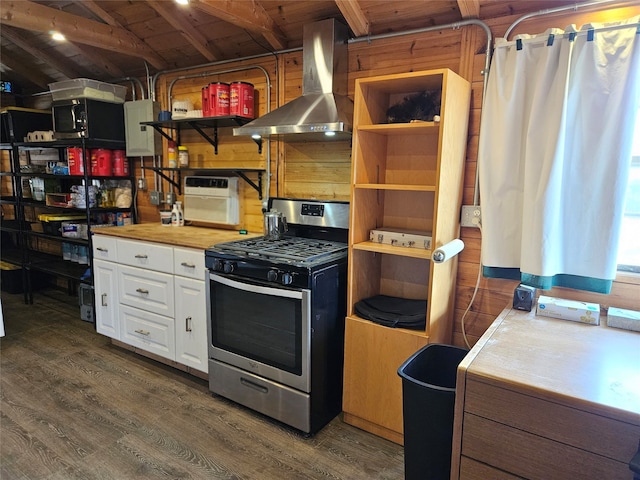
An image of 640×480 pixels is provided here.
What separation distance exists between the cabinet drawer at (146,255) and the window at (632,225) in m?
2.41

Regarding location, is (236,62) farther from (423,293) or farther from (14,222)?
(14,222)

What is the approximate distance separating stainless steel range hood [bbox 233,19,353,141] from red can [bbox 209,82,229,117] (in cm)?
52

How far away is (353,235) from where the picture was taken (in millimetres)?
2061

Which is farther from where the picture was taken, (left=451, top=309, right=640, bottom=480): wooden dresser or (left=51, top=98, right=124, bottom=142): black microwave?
(left=51, top=98, right=124, bottom=142): black microwave

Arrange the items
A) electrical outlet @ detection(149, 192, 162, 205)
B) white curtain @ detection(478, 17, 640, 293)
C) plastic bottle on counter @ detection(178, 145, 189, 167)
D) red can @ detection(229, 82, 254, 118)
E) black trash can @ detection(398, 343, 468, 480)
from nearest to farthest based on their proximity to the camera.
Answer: black trash can @ detection(398, 343, 468, 480), white curtain @ detection(478, 17, 640, 293), red can @ detection(229, 82, 254, 118), plastic bottle on counter @ detection(178, 145, 189, 167), electrical outlet @ detection(149, 192, 162, 205)

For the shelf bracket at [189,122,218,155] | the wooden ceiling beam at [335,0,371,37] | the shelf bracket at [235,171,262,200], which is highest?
the wooden ceiling beam at [335,0,371,37]

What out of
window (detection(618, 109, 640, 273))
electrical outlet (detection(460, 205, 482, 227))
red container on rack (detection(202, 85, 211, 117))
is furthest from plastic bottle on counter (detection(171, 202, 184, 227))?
window (detection(618, 109, 640, 273))

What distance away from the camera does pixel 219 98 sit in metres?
2.76

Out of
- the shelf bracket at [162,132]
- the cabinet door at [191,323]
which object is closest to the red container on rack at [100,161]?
the shelf bracket at [162,132]

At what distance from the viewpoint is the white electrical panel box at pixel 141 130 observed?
338 cm

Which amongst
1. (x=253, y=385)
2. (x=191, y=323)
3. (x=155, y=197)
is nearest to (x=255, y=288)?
(x=253, y=385)

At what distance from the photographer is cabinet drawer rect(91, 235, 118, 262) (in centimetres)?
288

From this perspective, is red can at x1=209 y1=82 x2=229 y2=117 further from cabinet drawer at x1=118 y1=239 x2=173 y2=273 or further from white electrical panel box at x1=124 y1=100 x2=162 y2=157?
cabinet drawer at x1=118 y1=239 x2=173 y2=273

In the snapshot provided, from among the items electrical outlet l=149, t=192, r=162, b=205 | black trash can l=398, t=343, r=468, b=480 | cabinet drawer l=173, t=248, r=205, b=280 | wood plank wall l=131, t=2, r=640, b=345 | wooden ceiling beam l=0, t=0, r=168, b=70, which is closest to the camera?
black trash can l=398, t=343, r=468, b=480
